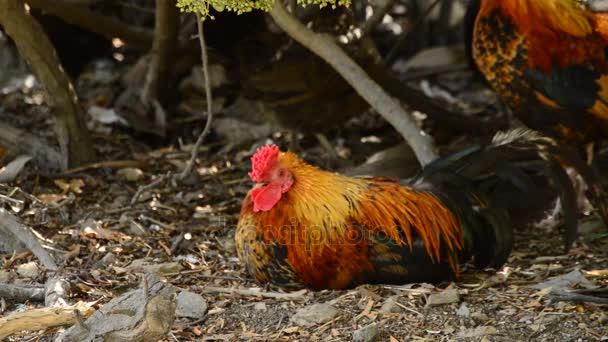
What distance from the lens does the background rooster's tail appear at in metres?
4.37

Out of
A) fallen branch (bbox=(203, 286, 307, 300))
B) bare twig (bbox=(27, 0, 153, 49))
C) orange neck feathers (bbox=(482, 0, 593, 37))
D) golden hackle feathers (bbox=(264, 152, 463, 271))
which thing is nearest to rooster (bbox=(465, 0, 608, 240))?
orange neck feathers (bbox=(482, 0, 593, 37))

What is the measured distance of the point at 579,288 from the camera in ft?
13.4

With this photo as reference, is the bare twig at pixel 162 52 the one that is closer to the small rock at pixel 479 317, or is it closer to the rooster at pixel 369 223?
the rooster at pixel 369 223

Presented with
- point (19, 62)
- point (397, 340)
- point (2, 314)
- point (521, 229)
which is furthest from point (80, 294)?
point (19, 62)

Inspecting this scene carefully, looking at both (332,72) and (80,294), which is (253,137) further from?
(80,294)

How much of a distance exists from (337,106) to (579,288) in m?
2.53

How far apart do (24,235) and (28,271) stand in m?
0.25

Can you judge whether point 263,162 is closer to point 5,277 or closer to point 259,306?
point 259,306

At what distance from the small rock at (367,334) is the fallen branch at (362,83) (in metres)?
1.66

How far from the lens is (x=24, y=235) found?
4273mm

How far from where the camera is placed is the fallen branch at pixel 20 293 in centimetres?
382

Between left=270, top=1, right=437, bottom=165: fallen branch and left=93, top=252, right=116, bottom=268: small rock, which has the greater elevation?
left=270, top=1, right=437, bottom=165: fallen branch

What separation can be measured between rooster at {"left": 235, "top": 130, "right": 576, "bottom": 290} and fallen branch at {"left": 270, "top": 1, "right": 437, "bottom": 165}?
1.57 ft

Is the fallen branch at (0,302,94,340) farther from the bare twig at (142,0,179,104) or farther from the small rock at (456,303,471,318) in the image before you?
the bare twig at (142,0,179,104)
